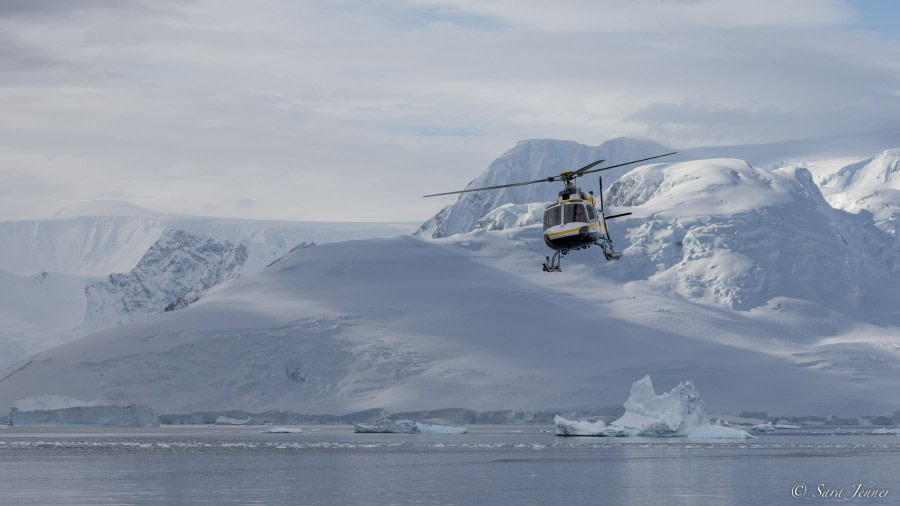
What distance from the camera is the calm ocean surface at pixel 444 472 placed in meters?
61.4

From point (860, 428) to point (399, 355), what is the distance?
203ft

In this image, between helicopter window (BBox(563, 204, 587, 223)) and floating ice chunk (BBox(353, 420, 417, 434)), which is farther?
floating ice chunk (BBox(353, 420, 417, 434))

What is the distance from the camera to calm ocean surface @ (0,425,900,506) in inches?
2416

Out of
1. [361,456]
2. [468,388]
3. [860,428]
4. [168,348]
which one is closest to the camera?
[361,456]

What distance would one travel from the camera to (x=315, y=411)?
17750cm

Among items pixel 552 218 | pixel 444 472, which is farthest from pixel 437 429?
pixel 552 218

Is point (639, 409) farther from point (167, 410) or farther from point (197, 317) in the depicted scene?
point (197, 317)

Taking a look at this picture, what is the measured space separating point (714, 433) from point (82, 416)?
223 feet

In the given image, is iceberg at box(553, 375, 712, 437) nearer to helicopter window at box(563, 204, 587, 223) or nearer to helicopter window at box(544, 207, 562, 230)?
helicopter window at box(544, 207, 562, 230)

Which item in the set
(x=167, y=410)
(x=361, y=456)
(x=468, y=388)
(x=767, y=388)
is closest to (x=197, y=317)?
(x=167, y=410)

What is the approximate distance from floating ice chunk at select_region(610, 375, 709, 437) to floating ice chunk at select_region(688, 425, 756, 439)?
1000mm

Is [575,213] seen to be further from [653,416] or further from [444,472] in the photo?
[653,416]

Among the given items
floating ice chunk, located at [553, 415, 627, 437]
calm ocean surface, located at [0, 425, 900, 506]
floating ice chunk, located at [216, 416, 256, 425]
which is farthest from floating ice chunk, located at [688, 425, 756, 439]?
floating ice chunk, located at [216, 416, 256, 425]

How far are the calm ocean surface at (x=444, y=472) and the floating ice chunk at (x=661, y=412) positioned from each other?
4.55m
